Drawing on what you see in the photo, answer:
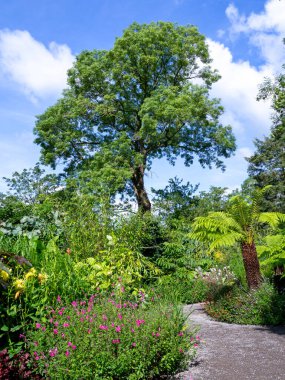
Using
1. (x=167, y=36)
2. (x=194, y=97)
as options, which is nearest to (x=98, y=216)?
(x=194, y=97)

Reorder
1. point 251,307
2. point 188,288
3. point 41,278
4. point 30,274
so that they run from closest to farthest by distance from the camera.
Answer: point 30,274 → point 41,278 → point 251,307 → point 188,288

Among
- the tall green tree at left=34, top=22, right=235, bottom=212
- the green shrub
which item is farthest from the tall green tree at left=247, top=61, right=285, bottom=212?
the green shrub

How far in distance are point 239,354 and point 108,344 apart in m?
1.90

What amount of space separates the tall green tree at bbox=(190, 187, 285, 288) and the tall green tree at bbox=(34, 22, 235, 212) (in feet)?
37.4

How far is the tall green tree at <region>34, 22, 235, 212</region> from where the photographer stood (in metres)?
20.8

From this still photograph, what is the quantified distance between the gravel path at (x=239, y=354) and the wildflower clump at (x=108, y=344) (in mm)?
288

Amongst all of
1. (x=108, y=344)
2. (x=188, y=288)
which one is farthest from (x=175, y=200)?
(x=108, y=344)

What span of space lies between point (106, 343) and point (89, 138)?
63.7 ft

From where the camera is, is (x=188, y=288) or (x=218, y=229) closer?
(x=218, y=229)

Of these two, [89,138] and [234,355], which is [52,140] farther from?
[234,355]

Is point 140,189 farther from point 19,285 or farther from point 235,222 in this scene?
point 19,285

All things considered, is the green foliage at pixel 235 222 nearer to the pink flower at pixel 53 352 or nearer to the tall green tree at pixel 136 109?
the pink flower at pixel 53 352

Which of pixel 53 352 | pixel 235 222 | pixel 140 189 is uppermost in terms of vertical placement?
pixel 140 189

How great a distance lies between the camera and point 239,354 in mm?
5301
